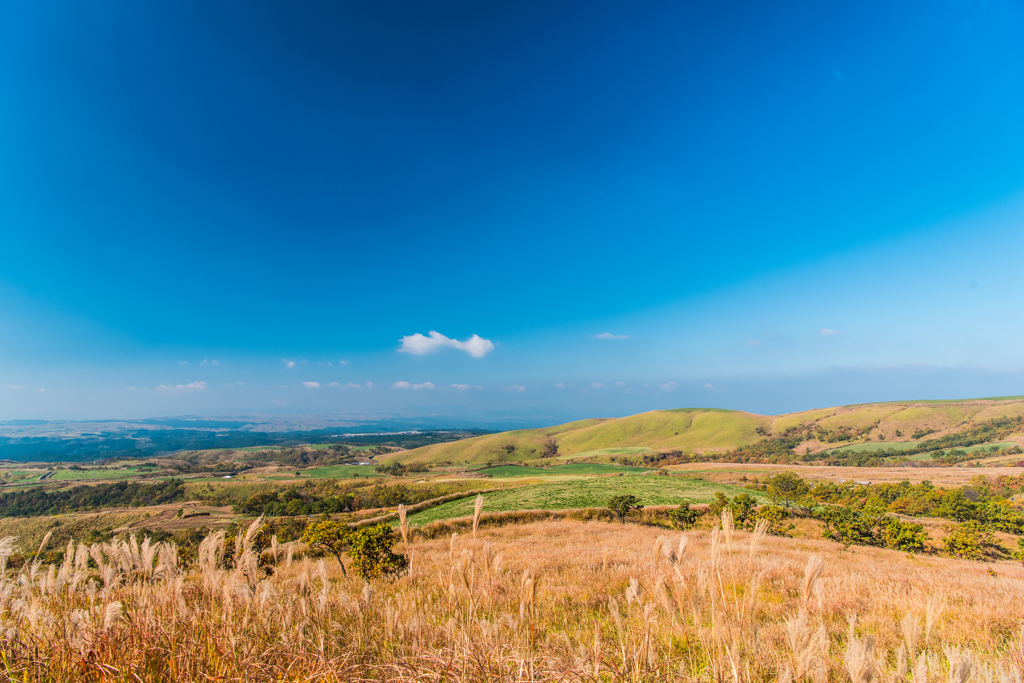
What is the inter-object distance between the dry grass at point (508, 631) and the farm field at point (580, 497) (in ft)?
90.5

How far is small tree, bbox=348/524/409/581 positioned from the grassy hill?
113395 millimetres

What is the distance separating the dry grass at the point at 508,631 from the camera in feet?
9.57

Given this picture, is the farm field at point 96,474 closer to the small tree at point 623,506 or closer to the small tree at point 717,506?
the small tree at point 623,506

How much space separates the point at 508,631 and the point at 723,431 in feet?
557

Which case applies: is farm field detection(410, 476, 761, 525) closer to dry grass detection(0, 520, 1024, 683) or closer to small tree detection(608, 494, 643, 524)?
small tree detection(608, 494, 643, 524)

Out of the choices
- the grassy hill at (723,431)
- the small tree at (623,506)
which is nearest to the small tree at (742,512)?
the small tree at (623,506)

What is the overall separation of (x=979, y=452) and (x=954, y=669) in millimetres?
126173

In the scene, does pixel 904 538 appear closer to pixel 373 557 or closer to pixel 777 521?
pixel 777 521

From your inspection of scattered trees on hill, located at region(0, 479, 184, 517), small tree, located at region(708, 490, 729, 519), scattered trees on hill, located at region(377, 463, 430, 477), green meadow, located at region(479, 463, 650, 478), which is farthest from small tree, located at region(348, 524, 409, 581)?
scattered trees on hill, located at region(377, 463, 430, 477)

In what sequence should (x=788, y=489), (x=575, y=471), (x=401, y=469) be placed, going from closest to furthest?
1. (x=788, y=489)
2. (x=575, y=471)
3. (x=401, y=469)

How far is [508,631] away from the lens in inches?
157

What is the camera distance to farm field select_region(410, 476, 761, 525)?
116 ft

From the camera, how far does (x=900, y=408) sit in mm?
139625

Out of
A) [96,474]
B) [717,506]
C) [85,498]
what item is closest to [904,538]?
[717,506]
